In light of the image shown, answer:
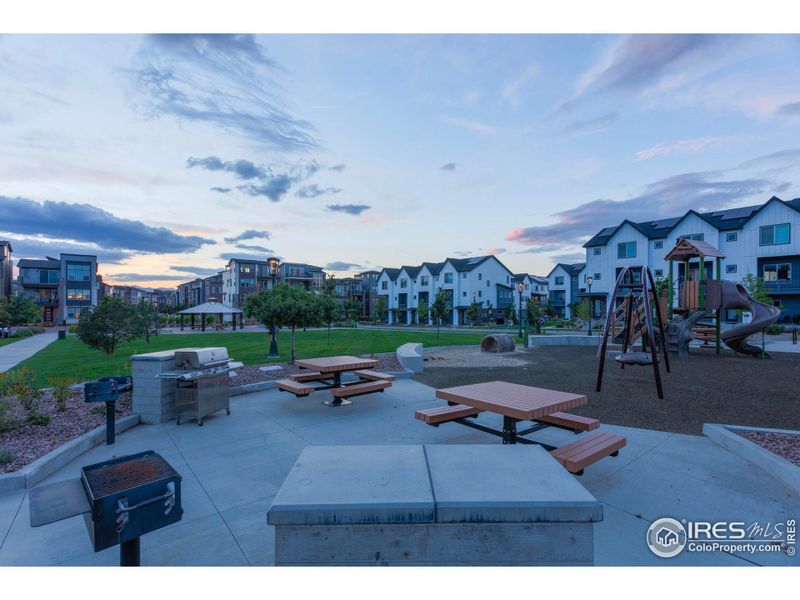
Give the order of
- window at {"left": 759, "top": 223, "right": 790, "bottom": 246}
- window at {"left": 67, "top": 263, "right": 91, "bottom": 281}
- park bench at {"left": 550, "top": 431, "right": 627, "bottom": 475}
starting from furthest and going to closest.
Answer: window at {"left": 67, "top": 263, "right": 91, "bottom": 281} → window at {"left": 759, "top": 223, "right": 790, "bottom": 246} → park bench at {"left": 550, "top": 431, "right": 627, "bottom": 475}

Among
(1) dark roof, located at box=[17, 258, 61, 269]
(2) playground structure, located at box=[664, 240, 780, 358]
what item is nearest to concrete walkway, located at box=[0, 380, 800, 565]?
(2) playground structure, located at box=[664, 240, 780, 358]

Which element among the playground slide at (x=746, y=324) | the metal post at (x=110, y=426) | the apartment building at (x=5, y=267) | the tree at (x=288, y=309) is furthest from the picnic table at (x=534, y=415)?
the apartment building at (x=5, y=267)

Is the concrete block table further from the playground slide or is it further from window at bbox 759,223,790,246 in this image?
window at bbox 759,223,790,246

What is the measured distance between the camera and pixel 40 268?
2429 inches

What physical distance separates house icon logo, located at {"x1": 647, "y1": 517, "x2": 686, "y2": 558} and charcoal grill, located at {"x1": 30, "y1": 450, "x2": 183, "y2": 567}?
392cm

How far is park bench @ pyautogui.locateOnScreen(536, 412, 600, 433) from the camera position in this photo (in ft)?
17.0

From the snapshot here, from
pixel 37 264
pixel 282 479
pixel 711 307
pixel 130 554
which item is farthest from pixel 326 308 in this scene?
pixel 37 264

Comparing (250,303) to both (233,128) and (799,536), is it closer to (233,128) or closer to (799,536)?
(233,128)

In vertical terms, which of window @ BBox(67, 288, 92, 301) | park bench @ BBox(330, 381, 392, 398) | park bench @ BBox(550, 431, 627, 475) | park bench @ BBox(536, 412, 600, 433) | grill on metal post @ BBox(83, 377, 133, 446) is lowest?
park bench @ BBox(330, 381, 392, 398)

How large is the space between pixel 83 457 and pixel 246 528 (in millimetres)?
3660

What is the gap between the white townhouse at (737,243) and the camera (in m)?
37.1

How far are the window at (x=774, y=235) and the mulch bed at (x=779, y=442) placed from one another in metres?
45.0

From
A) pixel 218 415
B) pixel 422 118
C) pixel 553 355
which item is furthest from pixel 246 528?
pixel 553 355

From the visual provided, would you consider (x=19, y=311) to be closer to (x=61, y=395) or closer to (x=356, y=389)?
(x=61, y=395)
